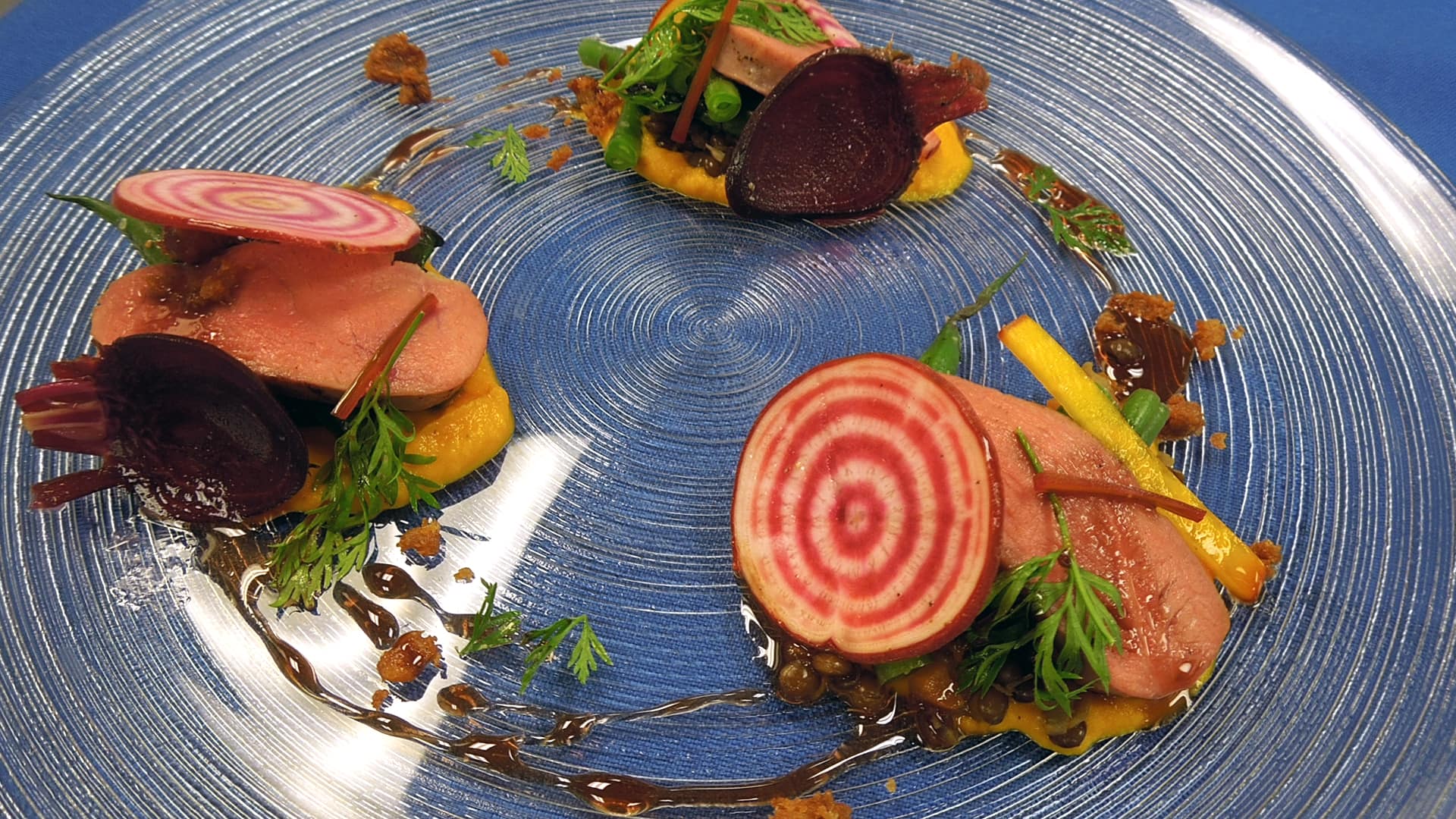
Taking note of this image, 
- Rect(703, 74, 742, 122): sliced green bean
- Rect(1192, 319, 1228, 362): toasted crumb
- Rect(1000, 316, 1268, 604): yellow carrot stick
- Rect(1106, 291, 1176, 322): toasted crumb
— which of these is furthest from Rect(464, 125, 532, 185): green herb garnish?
Rect(1192, 319, 1228, 362): toasted crumb

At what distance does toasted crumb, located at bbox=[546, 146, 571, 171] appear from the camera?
11.6 feet

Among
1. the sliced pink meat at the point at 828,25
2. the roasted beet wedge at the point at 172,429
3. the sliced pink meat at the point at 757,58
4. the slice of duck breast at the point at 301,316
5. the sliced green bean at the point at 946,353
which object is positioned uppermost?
the sliced pink meat at the point at 828,25

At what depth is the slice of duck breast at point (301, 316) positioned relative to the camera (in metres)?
2.55

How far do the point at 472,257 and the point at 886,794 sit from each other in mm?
2222

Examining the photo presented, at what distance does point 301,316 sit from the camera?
2.62 meters

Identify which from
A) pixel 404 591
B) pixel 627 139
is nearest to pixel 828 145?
pixel 627 139

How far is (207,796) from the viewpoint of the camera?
7.48 ft

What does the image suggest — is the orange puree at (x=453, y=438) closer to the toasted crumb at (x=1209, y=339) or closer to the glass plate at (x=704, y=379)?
the glass plate at (x=704, y=379)

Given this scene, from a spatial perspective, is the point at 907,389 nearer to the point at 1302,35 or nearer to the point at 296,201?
the point at 296,201

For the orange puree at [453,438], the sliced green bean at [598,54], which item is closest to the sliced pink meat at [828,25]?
the sliced green bean at [598,54]

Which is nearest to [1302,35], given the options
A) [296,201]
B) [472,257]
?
[472,257]

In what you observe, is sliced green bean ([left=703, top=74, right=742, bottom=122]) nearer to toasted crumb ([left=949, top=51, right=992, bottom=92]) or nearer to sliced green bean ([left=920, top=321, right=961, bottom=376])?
toasted crumb ([left=949, top=51, right=992, bottom=92])

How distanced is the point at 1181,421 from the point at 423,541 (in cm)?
233

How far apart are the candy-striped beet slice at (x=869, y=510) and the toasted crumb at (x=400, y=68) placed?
2027mm
